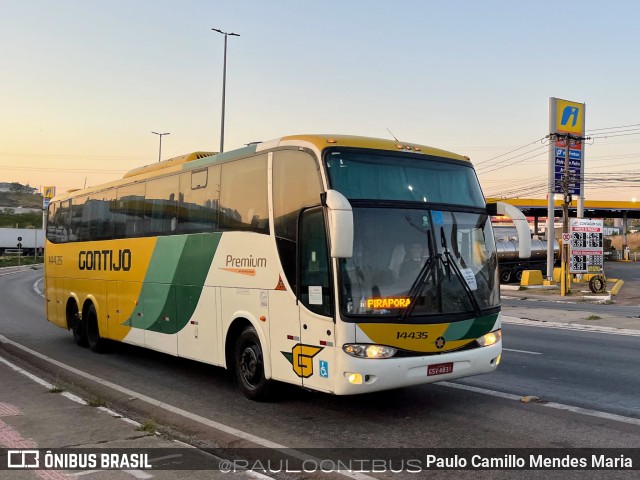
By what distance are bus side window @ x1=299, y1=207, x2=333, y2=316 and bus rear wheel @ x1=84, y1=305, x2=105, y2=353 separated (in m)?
7.38

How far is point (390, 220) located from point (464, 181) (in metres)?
1.42

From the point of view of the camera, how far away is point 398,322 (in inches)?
257

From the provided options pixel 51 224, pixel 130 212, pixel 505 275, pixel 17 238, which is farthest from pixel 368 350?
pixel 17 238

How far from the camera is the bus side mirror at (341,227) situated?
5989 millimetres

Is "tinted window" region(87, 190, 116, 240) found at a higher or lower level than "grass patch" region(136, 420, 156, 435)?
higher

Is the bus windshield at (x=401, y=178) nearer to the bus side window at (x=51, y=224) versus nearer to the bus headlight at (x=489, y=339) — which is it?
the bus headlight at (x=489, y=339)

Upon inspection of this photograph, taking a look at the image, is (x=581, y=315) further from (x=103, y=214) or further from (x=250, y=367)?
(x=250, y=367)

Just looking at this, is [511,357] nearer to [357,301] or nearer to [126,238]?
[357,301]

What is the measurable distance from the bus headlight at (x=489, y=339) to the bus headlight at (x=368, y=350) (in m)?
1.30

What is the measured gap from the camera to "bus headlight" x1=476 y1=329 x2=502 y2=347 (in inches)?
285

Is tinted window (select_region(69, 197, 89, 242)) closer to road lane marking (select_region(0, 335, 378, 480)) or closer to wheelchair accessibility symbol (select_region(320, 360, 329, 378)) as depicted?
road lane marking (select_region(0, 335, 378, 480))

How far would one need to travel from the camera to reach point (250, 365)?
799 centimetres

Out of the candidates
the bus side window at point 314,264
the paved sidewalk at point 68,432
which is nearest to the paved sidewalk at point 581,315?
the bus side window at point 314,264

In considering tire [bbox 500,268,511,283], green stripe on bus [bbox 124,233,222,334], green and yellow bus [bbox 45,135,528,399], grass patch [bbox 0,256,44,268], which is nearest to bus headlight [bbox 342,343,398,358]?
green and yellow bus [bbox 45,135,528,399]
